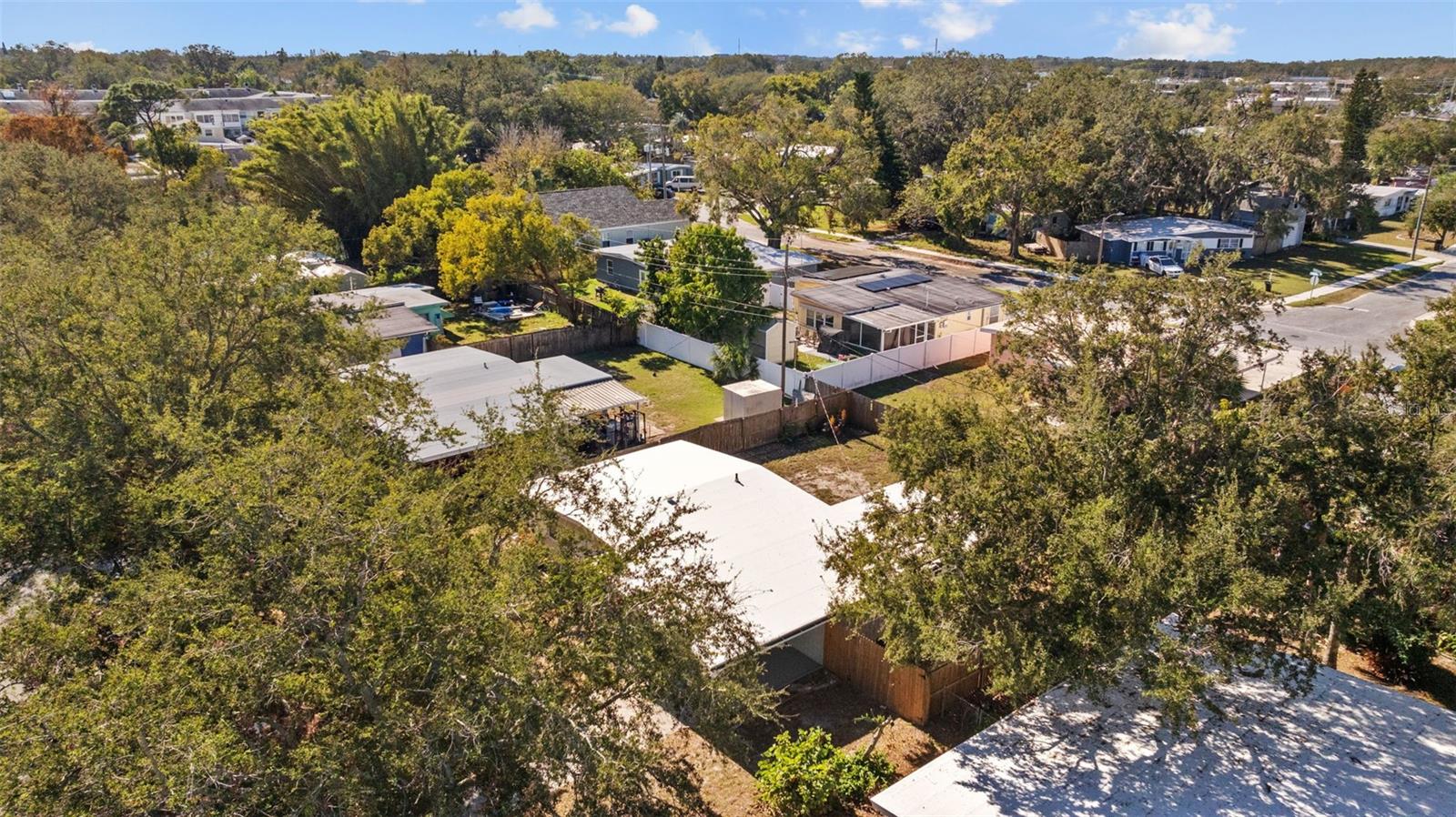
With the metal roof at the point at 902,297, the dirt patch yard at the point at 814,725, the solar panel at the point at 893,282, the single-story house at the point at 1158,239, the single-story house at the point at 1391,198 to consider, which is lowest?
the dirt patch yard at the point at 814,725

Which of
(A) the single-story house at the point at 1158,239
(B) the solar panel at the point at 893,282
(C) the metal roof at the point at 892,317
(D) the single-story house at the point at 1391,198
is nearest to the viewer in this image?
(C) the metal roof at the point at 892,317

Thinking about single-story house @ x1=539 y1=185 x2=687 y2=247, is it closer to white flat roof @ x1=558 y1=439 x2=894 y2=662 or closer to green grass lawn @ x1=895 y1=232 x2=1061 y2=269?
green grass lawn @ x1=895 y1=232 x2=1061 y2=269

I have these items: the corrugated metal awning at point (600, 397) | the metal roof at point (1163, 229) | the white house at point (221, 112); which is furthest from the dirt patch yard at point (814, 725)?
the white house at point (221, 112)

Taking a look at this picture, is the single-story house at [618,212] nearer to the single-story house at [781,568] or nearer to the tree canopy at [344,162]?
the tree canopy at [344,162]

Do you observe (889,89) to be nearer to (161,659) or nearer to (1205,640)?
(1205,640)

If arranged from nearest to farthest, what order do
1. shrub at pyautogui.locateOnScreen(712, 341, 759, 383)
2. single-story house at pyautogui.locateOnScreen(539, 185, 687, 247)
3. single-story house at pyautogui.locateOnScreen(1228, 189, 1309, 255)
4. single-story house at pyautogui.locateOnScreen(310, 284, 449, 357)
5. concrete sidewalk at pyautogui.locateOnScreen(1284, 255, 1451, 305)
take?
shrub at pyautogui.locateOnScreen(712, 341, 759, 383), single-story house at pyautogui.locateOnScreen(310, 284, 449, 357), concrete sidewalk at pyautogui.locateOnScreen(1284, 255, 1451, 305), single-story house at pyautogui.locateOnScreen(539, 185, 687, 247), single-story house at pyautogui.locateOnScreen(1228, 189, 1309, 255)

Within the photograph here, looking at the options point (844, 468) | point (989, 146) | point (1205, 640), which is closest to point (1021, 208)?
point (989, 146)

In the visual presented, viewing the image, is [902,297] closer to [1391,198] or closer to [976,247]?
[976,247]

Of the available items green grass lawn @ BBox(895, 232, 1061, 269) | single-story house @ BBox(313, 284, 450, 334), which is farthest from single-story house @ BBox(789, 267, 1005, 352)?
single-story house @ BBox(313, 284, 450, 334)
